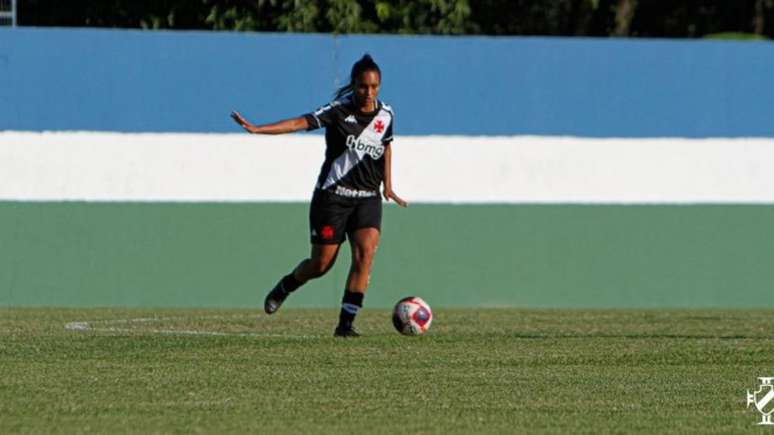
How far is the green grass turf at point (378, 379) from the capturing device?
8570 millimetres

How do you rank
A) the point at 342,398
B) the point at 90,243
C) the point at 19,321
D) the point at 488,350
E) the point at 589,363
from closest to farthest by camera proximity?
the point at 342,398 < the point at 589,363 < the point at 488,350 < the point at 19,321 < the point at 90,243

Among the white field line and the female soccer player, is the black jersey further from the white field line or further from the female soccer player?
the white field line

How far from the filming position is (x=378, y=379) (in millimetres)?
10445

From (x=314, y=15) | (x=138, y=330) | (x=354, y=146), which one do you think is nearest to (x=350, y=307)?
(x=354, y=146)

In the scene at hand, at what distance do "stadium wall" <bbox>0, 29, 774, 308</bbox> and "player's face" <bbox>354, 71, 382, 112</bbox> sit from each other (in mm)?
7131

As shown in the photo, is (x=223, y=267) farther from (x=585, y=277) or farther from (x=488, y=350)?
(x=488, y=350)

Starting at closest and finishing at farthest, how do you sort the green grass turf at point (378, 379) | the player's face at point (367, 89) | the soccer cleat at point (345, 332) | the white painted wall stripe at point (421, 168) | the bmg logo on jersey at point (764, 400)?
the green grass turf at point (378, 379) → the bmg logo on jersey at point (764, 400) → the player's face at point (367, 89) → the soccer cleat at point (345, 332) → the white painted wall stripe at point (421, 168)

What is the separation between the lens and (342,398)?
9.48m

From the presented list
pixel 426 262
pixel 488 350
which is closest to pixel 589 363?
pixel 488 350

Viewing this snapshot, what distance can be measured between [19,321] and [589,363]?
6350 millimetres

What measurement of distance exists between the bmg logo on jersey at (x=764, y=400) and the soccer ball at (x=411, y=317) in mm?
3956

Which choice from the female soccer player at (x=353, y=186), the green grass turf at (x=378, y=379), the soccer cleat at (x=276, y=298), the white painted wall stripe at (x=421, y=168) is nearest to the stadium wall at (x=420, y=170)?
the white painted wall stripe at (x=421, y=168)

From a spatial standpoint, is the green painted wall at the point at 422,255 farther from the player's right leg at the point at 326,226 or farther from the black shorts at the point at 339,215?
the black shorts at the point at 339,215

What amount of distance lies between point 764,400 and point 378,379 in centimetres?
221
